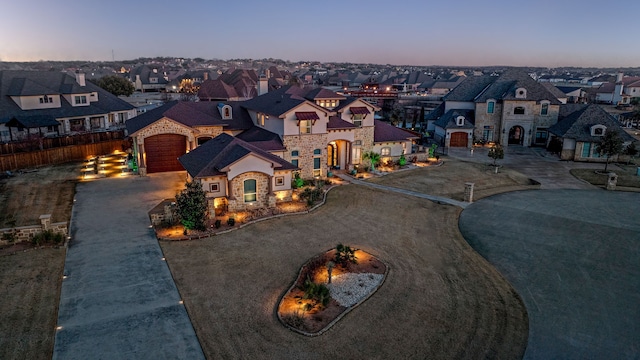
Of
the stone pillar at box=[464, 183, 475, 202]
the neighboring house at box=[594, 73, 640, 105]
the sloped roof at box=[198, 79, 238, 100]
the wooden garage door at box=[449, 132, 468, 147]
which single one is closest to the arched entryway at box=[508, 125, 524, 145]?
the wooden garage door at box=[449, 132, 468, 147]

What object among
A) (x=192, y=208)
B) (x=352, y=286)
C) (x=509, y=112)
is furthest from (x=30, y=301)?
(x=509, y=112)

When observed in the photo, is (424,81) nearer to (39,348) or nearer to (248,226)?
(248,226)

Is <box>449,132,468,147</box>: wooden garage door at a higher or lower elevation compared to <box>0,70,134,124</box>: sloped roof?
lower

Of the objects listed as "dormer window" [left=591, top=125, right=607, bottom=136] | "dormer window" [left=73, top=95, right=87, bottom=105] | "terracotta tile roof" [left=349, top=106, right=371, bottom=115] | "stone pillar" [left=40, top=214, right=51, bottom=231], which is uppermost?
"dormer window" [left=73, top=95, right=87, bottom=105]

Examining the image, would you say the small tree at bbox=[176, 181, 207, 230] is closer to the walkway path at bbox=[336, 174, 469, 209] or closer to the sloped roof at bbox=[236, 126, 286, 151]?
the sloped roof at bbox=[236, 126, 286, 151]

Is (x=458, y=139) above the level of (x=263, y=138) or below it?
below

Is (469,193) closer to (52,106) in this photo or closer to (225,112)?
(225,112)
